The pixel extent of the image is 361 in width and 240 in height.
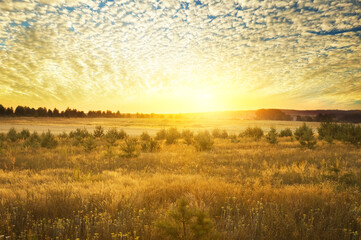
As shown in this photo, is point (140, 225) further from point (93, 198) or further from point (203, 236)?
point (93, 198)

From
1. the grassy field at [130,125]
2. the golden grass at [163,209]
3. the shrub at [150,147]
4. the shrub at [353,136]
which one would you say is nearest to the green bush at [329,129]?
the shrub at [353,136]

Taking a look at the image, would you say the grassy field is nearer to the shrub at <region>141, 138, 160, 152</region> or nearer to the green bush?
the green bush

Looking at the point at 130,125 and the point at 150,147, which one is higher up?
the point at 150,147

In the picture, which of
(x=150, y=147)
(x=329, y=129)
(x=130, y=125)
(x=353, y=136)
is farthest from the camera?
(x=130, y=125)

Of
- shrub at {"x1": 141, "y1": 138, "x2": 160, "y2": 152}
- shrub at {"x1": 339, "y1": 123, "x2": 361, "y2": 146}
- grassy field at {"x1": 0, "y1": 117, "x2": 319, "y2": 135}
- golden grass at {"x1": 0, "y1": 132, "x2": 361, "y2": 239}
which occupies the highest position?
shrub at {"x1": 339, "y1": 123, "x2": 361, "y2": 146}

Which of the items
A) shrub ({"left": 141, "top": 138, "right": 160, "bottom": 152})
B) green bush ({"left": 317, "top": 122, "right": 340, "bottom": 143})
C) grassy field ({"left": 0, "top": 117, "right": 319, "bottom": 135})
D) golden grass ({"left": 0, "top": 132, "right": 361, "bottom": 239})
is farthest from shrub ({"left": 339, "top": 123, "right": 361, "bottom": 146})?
grassy field ({"left": 0, "top": 117, "right": 319, "bottom": 135})

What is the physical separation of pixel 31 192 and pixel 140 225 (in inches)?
124

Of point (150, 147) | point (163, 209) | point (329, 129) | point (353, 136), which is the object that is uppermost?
point (329, 129)

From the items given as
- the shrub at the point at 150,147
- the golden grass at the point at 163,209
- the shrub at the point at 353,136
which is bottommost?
the shrub at the point at 150,147

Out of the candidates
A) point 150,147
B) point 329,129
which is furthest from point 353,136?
point 150,147

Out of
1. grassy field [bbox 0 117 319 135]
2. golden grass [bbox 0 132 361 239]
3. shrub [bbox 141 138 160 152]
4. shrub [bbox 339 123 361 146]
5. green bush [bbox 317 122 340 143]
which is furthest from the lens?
grassy field [bbox 0 117 319 135]

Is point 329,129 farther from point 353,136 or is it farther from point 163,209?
point 163,209

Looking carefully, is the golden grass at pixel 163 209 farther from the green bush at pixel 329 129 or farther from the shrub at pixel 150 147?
the green bush at pixel 329 129

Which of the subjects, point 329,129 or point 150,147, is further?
point 329,129
